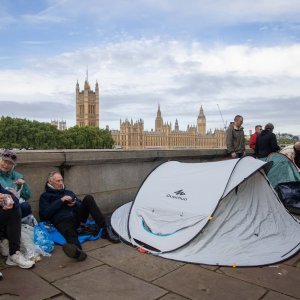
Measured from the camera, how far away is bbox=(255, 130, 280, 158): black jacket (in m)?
9.38

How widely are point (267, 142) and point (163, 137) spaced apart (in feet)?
484

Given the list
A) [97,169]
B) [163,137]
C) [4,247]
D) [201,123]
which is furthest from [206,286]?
[201,123]

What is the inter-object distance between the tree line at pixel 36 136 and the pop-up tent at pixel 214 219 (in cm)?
6947

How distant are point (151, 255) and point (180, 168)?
1.95 metres

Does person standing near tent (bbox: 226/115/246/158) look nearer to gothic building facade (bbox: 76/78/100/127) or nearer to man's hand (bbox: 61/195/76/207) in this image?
man's hand (bbox: 61/195/76/207)

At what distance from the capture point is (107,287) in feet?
12.2

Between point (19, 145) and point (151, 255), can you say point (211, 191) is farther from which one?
point (19, 145)

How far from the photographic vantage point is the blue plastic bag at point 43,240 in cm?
478

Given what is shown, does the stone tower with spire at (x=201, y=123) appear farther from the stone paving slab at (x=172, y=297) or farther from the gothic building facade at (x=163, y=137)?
the stone paving slab at (x=172, y=297)

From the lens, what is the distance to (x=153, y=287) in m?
3.71

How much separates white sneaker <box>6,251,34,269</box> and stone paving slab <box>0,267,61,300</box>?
0.09m

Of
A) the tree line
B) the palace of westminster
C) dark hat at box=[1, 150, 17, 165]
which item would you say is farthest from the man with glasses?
the palace of westminster

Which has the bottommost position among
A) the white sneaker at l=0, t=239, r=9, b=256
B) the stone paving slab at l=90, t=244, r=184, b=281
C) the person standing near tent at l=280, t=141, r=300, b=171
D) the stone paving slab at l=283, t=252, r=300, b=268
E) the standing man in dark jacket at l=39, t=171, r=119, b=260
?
the stone paving slab at l=283, t=252, r=300, b=268

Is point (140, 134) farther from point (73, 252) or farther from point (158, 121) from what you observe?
point (73, 252)
